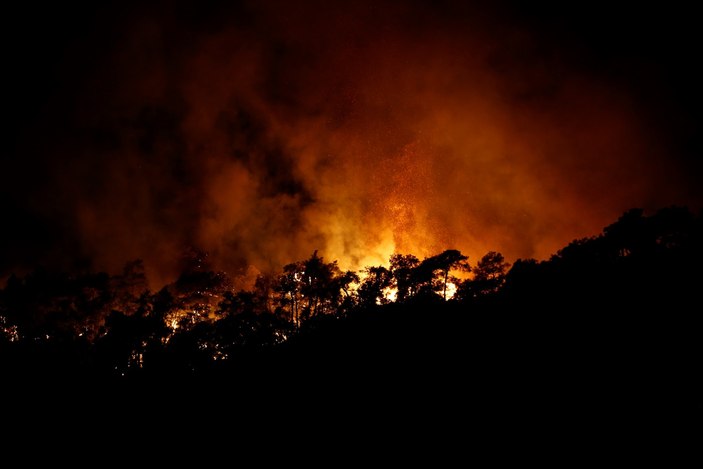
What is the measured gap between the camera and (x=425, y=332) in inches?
A: 619

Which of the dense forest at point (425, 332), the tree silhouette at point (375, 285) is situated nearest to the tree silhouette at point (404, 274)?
the dense forest at point (425, 332)

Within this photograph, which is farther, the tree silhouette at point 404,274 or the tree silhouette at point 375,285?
the tree silhouette at point 404,274

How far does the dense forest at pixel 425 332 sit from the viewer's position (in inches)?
408

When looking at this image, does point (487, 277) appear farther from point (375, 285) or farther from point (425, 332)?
point (425, 332)

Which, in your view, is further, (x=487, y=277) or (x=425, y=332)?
(x=487, y=277)

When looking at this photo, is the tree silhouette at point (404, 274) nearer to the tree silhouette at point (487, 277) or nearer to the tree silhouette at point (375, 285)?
the tree silhouette at point (375, 285)

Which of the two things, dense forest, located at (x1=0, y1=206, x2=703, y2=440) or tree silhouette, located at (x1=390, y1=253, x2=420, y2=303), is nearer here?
dense forest, located at (x1=0, y1=206, x2=703, y2=440)

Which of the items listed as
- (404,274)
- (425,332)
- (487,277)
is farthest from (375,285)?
(425,332)

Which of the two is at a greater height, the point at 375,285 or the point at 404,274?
the point at 404,274

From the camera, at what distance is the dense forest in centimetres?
1037

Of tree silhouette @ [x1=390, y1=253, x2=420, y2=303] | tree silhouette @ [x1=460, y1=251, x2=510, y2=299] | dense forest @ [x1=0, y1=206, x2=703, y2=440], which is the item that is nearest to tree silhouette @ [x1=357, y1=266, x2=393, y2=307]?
dense forest @ [x1=0, y1=206, x2=703, y2=440]

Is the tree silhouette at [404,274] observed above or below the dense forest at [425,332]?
above

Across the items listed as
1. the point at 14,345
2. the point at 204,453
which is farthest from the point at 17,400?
the point at 204,453

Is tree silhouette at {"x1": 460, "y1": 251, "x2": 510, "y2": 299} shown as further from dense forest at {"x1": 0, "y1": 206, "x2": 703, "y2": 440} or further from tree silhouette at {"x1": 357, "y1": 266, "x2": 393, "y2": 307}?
tree silhouette at {"x1": 357, "y1": 266, "x2": 393, "y2": 307}
